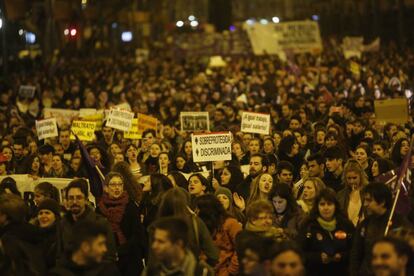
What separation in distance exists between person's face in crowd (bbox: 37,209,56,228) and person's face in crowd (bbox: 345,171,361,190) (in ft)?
9.90

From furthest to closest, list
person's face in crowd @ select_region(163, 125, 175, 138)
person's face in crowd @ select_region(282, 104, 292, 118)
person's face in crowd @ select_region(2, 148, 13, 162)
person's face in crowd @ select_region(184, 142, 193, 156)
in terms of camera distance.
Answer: person's face in crowd @ select_region(282, 104, 292, 118), person's face in crowd @ select_region(163, 125, 175, 138), person's face in crowd @ select_region(184, 142, 193, 156), person's face in crowd @ select_region(2, 148, 13, 162)

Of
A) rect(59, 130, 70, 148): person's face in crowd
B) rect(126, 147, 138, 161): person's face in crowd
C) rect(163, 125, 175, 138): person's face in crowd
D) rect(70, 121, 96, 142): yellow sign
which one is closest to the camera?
rect(126, 147, 138, 161): person's face in crowd

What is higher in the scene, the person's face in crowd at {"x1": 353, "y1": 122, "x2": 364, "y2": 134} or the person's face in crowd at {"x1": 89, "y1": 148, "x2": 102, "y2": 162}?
the person's face in crowd at {"x1": 353, "y1": 122, "x2": 364, "y2": 134}

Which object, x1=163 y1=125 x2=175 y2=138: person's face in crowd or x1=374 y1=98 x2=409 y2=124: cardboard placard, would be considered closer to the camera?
x1=163 y1=125 x2=175 y2=138: person's face in crowd

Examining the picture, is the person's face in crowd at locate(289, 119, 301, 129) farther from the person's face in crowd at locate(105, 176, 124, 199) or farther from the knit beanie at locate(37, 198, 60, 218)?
the knit beanie at locate(37, 198, 60, 218)

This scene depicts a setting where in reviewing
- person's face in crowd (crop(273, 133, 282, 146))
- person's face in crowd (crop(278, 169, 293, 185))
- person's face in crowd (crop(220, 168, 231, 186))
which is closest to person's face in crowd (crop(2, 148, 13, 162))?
person's face in crowd (crop(273, 133, 282, 146))

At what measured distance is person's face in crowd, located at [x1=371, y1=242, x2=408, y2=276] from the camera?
7.09 meters

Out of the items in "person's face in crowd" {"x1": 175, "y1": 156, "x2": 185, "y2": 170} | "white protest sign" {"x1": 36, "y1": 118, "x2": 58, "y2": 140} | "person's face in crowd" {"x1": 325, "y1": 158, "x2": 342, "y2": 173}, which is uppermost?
"white protest sign" {"x1": 36, "y1": 118, "x2": 58, "y2": 140}

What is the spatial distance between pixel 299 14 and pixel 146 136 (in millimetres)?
64165

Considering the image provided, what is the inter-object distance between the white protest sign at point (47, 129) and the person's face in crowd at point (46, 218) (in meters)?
8.11

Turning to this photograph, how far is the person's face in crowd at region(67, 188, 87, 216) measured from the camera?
9.70 m

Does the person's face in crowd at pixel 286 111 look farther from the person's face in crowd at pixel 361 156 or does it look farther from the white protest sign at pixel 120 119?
the person's face in crowd at pixel 361 156

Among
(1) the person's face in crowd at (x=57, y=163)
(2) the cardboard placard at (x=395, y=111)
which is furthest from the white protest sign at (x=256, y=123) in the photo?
(1) the person's face in crowd at (x=57, y=163)

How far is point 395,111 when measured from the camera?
20.2m
